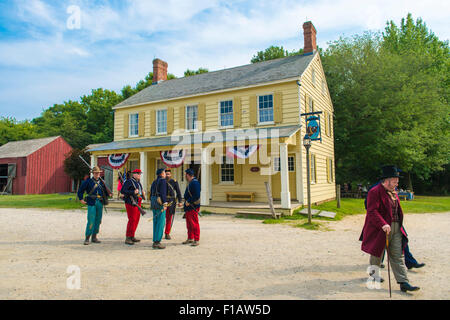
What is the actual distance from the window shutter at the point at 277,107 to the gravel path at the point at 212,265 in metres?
6.44

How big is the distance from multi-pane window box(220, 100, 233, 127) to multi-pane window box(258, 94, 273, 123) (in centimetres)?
164

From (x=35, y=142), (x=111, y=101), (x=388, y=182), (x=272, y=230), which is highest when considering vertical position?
(x=111, y=101)

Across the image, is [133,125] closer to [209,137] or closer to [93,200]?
[209,137]

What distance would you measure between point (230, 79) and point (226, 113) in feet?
7.45

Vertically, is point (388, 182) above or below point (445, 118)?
below

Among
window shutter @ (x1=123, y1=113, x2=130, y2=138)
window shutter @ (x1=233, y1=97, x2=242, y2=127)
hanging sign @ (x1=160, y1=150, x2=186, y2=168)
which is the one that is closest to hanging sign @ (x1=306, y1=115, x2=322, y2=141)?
window shutter @ (x1=233, y1=97, x2=242, y2=127)

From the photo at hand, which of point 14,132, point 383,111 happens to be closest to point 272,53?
point 383,111

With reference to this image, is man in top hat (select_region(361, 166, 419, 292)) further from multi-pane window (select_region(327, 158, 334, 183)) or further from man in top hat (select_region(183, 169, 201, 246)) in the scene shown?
multi-pane window (select_region(327, 158, 334, 183))

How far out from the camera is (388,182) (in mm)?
4250

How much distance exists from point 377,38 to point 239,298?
2838 cm

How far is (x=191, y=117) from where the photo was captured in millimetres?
16484
